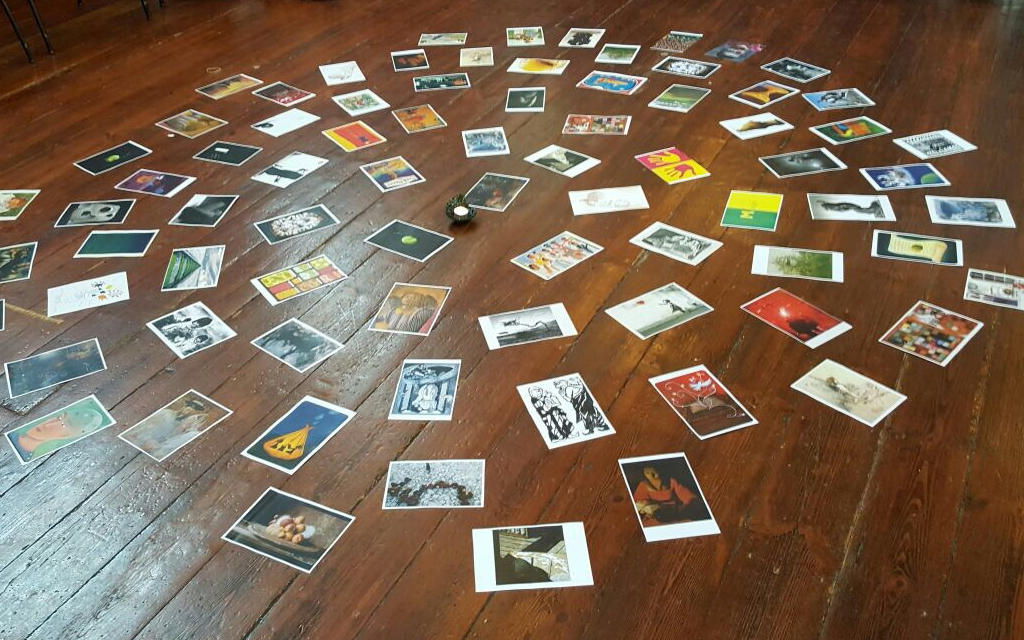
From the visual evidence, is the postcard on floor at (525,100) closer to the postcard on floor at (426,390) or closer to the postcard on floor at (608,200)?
the postcard on floor at (608,200)

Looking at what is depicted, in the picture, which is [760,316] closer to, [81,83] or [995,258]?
[995,258]

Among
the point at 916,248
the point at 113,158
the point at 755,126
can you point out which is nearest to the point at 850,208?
the point at 916,248

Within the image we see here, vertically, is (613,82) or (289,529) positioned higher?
(613,82)

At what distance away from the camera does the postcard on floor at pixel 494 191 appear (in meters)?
2.61

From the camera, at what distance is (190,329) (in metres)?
2.19

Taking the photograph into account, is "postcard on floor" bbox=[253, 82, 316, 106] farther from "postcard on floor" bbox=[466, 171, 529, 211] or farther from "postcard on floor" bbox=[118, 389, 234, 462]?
"postcard on floor" bbox=[118, 389, 234, 462]

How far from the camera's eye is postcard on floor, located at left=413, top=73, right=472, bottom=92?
3295mm

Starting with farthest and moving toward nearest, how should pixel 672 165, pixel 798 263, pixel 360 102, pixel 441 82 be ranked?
pixel 441 82
pixel 360 102
pixel 672 165
pixel 798 263

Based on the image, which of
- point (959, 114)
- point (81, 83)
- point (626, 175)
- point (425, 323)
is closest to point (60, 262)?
point (425, 323)

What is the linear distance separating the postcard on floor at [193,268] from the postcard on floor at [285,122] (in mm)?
748

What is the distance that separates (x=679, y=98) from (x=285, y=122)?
1.51 meters

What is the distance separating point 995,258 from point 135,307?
7.86ft

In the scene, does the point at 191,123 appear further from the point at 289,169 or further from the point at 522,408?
the point at 522,408

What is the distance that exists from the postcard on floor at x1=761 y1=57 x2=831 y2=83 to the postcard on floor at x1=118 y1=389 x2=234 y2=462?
99.6 inches
